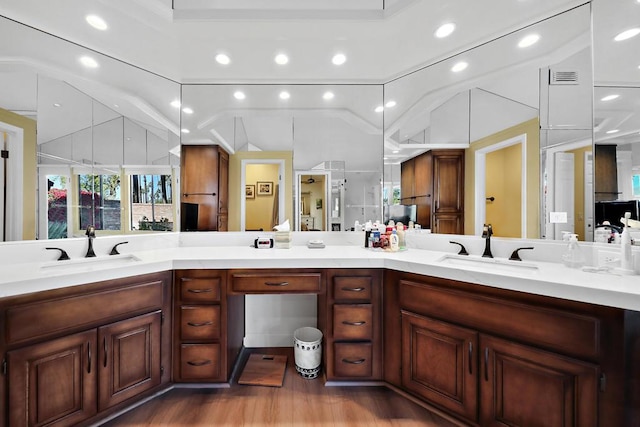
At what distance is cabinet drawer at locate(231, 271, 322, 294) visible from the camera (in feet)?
5.41

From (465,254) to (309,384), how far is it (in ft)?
4.59

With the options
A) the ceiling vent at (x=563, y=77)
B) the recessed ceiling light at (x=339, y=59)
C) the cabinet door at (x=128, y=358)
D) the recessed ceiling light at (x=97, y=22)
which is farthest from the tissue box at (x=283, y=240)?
the ceiling vent at (x=563, y=77)

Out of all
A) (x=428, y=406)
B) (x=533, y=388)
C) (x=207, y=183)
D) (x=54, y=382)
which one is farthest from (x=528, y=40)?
(x=54, y=382)

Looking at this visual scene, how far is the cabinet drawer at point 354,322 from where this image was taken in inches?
65.7

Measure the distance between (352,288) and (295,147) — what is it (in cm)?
129

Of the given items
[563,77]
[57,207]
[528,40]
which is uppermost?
[528,40]

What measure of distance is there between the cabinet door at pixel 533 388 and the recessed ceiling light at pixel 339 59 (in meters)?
1.99

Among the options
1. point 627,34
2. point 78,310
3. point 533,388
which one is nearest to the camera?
point 533,388

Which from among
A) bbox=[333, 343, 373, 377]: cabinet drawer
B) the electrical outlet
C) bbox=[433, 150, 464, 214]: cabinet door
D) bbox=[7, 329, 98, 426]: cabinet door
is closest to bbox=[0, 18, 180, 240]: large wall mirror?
bbox=[7, 329, 98, 426]: cabinet door

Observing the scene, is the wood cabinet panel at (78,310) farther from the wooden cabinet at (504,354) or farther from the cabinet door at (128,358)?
the wooden cabinet at (504,354)

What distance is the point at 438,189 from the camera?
199cm

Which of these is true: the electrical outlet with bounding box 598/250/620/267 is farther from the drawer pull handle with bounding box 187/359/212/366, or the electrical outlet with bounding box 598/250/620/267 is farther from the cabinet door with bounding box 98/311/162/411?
the cabinet door with bounding box 98/311/162/411

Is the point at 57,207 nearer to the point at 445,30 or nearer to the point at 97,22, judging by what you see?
the point at 97,22

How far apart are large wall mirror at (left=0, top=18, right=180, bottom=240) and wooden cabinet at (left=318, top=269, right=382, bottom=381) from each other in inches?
60.6
